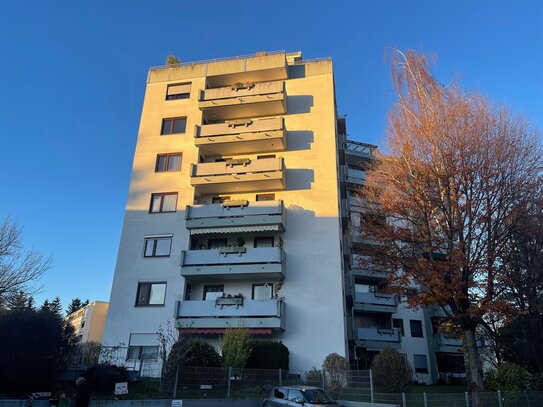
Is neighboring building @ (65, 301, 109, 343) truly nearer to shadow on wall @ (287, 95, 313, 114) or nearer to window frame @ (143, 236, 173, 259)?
window frame @ (143, 236, 173, 259)

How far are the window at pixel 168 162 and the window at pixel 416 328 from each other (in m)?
25.9

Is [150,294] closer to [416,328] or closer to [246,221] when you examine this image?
[246,221]

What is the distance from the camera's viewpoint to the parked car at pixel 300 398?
550 inches

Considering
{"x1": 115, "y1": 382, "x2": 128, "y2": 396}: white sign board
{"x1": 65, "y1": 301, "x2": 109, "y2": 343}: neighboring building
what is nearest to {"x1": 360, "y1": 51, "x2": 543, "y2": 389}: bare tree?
{"x1": 115, "y1": 382, "x2": 128, "y2": 396}: white sign board

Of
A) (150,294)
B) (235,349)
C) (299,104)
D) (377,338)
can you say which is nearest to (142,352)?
(150,294)

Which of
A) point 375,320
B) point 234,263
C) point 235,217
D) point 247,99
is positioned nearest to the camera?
point 234,263

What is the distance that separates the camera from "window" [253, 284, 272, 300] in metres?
26.9

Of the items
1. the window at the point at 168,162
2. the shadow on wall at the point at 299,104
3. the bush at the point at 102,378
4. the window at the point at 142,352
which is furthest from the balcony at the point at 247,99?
the bush at the point at 102,378

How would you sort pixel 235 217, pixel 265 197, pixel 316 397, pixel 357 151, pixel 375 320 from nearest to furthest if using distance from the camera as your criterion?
pixel 316 397, pixel 235 217, pixel 265 197, pixel 375 320, pixel 357 151

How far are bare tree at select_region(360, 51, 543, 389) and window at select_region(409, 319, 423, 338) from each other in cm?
1940

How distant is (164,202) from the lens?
30438 millimetres

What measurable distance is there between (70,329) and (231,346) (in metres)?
7.25

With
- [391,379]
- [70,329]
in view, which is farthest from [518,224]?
[70,329]

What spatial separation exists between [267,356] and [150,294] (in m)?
9.19
